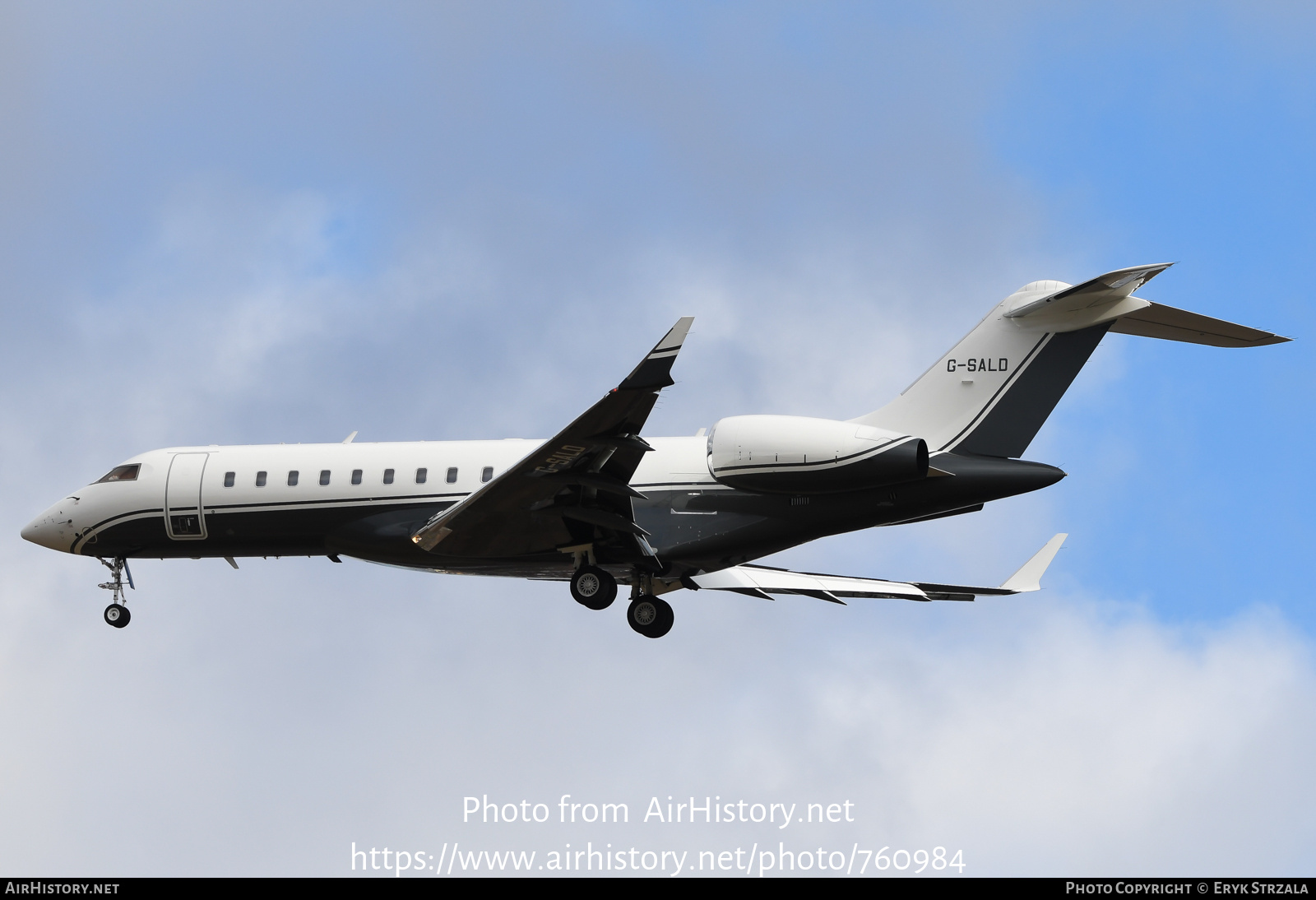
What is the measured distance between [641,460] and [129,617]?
9448 mm

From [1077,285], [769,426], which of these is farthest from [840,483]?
[1077,285]

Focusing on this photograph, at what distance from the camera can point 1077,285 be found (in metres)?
19.0

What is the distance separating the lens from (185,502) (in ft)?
73.1

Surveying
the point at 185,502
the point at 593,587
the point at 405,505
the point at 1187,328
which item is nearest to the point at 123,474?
the point at 185,502

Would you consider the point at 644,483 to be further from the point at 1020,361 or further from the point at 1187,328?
the point at 1187,328

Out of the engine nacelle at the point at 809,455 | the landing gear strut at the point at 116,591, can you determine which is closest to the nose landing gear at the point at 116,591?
the landing gear strut at the point at 116,591

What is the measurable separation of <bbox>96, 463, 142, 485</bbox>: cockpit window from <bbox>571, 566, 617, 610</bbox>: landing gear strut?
7878 mm

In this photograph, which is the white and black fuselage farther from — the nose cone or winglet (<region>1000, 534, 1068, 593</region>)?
winglet (<region>1000, 534, 1068, 593</region>)

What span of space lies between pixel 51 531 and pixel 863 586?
13571mm

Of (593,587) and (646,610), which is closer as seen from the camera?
(593,587)

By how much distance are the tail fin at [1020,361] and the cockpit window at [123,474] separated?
1208 centimetres

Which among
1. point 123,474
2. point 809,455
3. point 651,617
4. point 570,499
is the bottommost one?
point 651,617

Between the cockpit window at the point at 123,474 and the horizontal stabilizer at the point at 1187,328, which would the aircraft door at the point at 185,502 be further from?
the horizontal stabilizer at the point at 1187,328

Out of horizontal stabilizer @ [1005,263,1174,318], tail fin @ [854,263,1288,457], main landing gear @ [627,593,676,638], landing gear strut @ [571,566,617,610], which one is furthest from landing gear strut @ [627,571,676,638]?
horizontal stabilizer @ [1005,263,1174,318]
